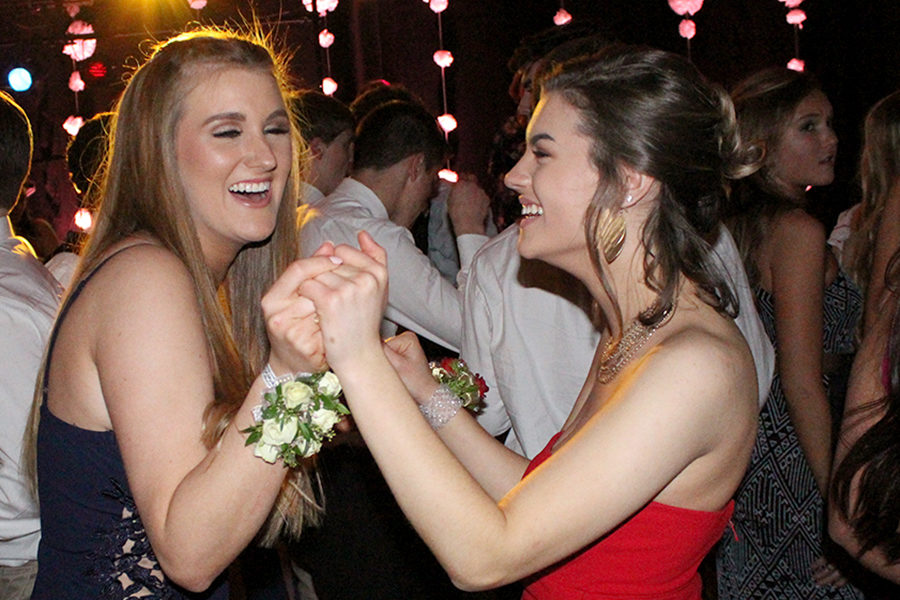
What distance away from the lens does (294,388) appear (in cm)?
129

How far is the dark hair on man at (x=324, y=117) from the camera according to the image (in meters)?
4.10

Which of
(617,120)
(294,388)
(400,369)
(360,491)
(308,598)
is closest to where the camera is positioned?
(294,388)

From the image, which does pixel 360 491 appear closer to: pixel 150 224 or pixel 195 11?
pixel 150 224

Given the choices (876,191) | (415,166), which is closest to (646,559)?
(876,191)

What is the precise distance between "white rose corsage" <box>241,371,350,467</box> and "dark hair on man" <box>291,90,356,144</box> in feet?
9.47

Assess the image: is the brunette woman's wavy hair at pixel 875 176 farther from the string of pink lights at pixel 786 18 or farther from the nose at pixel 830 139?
the string of pink lights at pixel 786 18

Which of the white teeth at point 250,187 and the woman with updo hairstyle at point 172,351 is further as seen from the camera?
the white teeth at point 250,187

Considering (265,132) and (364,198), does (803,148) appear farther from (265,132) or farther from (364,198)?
(265,132)

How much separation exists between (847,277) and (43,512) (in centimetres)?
256

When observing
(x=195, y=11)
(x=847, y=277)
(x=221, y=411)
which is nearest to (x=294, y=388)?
(x=221, y=411)

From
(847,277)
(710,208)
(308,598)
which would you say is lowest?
(308,598)

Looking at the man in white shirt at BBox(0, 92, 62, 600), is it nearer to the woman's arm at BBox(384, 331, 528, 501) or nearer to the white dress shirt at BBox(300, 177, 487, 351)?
the woman's arm at BBox(384, 331, 528, 501)

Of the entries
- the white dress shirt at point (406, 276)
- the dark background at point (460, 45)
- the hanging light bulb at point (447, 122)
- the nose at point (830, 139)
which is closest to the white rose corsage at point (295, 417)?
the white dress shirt at point (406, 276)

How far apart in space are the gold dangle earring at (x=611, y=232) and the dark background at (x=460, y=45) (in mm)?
4629
